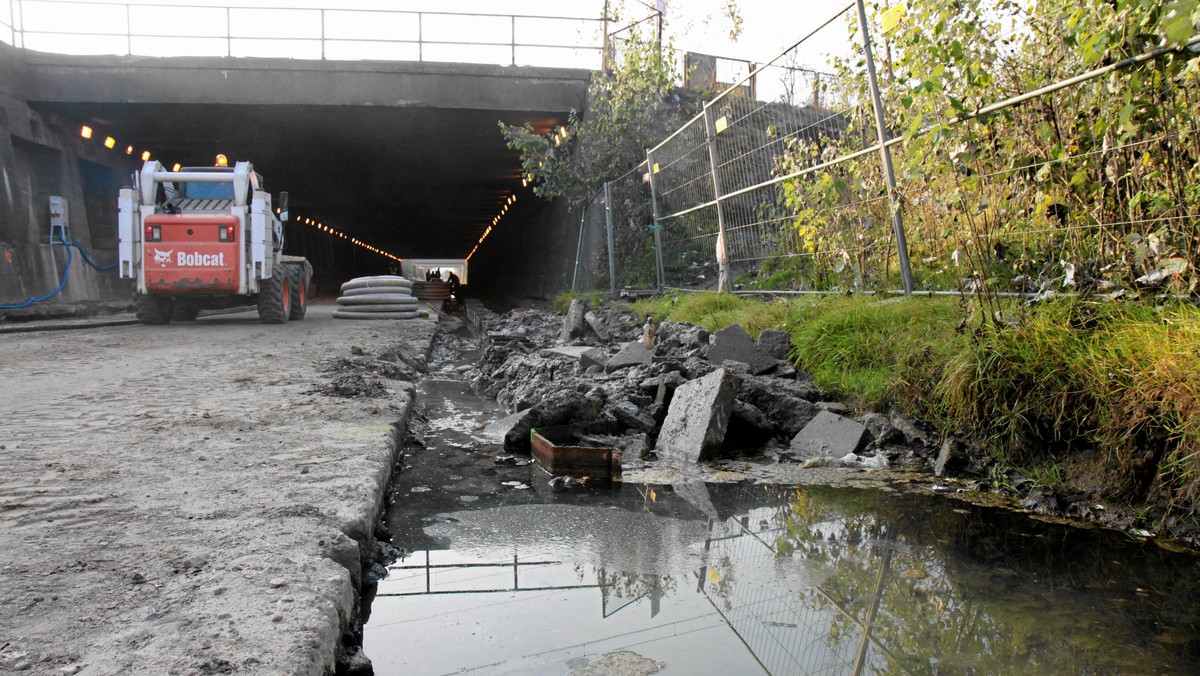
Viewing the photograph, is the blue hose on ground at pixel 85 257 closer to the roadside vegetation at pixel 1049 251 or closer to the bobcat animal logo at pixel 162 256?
the bobcat animal logo at pixel 162 256

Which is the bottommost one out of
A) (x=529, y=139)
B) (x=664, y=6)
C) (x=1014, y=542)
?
(x=1014, y=542)

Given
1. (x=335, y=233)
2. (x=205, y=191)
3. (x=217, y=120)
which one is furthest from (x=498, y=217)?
(x=205, y=191)

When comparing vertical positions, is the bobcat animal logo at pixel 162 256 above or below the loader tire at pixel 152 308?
above

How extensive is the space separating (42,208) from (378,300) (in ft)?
23.6

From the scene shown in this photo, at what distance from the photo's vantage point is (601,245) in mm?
15023

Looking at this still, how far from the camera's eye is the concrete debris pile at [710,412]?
14.2ft

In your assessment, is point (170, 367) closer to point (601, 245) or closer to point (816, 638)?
point (816, 638)

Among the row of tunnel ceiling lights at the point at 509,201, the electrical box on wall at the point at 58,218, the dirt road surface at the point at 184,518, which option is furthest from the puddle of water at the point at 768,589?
the electrical box on wall at the point at 58,218

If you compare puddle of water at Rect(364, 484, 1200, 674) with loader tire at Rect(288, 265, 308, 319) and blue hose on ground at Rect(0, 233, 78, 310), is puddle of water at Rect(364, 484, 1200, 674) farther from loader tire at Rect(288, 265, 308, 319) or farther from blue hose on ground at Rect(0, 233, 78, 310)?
blue hose on ground at Rect(0, 233, 78, 310)

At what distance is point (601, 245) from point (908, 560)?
12537 mm

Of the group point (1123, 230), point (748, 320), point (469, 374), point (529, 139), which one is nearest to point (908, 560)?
point (1123, 230)

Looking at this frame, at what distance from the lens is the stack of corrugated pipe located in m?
14.6

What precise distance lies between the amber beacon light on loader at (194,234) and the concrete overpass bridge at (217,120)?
497cm

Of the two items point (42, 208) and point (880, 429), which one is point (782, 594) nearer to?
point (880, 429)
